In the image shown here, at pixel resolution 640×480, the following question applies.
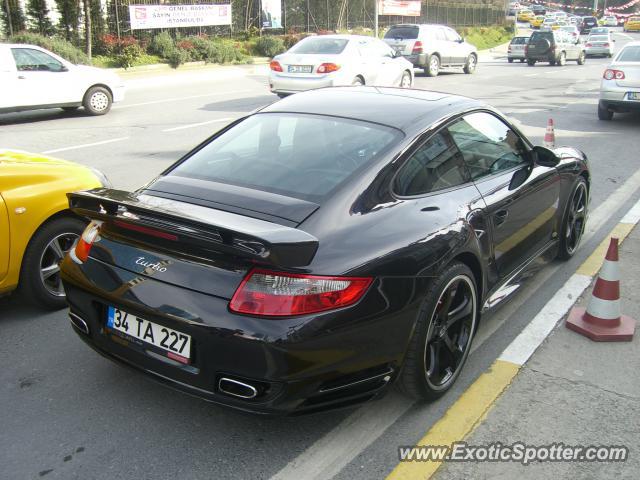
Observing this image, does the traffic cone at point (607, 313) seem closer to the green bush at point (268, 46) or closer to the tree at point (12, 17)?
the tree at point (12, 17)

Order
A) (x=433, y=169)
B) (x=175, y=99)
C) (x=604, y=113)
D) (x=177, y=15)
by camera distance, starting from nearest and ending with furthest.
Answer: (x=433, y=169) < (x=604, y=113) < (x=175, y=99) < (x=177, y=15)

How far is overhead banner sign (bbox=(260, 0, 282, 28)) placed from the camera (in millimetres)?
29922

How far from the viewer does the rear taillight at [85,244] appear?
3164 millimetres

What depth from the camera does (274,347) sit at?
8.35ft

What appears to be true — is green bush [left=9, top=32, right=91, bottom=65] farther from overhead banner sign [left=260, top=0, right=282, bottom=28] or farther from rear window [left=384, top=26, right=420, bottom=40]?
overhead banner sign [left=260, top=0, right=282, bottom=28]

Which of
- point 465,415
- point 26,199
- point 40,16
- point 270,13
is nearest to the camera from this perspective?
point 465,415

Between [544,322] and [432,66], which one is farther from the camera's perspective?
[432,66]

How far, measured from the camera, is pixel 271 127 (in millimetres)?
3865

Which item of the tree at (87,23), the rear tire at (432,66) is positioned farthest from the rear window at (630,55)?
the tree at (87,23)

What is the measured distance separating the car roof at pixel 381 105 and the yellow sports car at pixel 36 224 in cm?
150

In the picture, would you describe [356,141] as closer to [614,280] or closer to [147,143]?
[614,280]

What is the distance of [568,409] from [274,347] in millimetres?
1691

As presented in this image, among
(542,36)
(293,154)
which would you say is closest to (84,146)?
(293,154)

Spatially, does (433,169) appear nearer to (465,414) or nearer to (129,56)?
(465,414)
